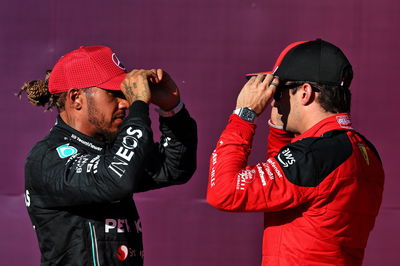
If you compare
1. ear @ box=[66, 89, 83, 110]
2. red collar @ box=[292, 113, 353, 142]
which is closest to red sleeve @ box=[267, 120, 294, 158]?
red collar @ box=[292, 113, 353, 142]

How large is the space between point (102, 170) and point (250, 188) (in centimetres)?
47

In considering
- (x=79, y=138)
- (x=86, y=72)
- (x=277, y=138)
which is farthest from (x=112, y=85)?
(x=277, y=138)

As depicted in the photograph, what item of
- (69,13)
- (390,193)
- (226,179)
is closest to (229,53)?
(69,13)

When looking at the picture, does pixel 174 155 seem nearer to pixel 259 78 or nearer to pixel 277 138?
pixel 277 138

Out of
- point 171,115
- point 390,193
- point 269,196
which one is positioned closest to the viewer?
point 269,196

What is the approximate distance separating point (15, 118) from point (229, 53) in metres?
1.25

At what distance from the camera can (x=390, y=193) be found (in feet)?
10.3

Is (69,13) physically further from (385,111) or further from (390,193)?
(390,193)

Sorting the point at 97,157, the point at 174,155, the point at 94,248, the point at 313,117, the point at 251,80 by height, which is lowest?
the point at 94,248

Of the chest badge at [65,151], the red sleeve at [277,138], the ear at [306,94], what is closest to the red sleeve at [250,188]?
the ear at [306,94]

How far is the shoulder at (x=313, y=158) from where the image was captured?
172 cm

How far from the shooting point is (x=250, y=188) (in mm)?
1721

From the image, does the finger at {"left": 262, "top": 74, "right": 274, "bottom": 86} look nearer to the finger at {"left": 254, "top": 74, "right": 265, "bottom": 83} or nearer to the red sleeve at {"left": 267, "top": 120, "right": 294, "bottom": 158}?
the finger at {"left": 254, "top": 74, "right": 265, "bottom": 83}

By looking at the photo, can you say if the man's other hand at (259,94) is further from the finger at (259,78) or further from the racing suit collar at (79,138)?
the racing suit collar at (79,138)
